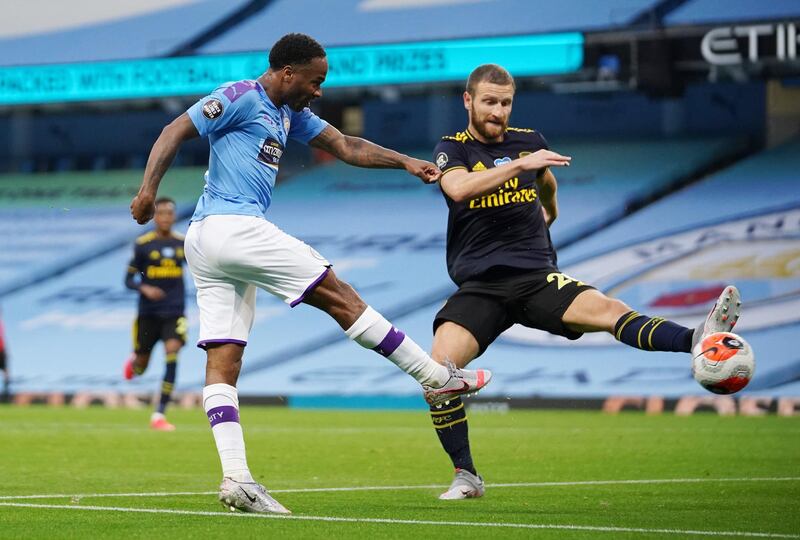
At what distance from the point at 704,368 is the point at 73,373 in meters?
19.2

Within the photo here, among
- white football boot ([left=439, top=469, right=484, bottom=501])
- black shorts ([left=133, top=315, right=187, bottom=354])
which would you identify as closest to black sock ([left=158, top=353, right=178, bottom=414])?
black shorts ([left=133, top=315, right=187, bottom=354])

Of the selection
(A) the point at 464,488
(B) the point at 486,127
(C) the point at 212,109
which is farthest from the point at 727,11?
(C) the point at 212,109

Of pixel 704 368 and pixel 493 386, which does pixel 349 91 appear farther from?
pixel 704 368

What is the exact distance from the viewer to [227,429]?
6.66m

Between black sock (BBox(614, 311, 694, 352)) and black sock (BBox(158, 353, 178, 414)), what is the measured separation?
8672 mm

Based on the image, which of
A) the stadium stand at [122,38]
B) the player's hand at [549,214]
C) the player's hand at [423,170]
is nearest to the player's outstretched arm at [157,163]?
the player's hand at [423,170]

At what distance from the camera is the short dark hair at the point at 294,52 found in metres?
6.69

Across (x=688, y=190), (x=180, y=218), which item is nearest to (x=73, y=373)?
(x=180, y=218)

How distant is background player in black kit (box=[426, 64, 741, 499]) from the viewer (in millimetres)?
7445

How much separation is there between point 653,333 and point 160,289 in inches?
366

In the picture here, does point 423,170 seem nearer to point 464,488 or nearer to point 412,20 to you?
point 464,488

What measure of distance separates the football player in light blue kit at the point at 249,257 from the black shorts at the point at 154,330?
28.9ft

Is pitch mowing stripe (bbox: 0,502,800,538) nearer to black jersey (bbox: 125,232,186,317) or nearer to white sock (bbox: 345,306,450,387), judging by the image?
white sock (bbox: 345,306,450,387)

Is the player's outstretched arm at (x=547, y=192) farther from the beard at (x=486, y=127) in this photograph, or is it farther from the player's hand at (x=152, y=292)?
the player's hand at (x=152, y=292)
